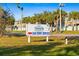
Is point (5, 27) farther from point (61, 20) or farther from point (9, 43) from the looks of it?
point (61, 20)

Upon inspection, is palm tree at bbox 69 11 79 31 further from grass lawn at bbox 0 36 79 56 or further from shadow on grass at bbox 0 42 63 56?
shadow on grass at bbox 0 42 63 56

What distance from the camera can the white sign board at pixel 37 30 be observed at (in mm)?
6109

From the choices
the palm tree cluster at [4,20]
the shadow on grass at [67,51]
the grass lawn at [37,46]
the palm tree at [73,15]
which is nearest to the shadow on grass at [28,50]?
the grass lawn at [37,46]

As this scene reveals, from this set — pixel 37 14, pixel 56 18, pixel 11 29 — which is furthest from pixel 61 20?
pixel 11 29

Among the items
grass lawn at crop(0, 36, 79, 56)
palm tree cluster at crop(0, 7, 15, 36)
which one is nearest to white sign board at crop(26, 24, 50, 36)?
grass lawn at crop(0, 36, 79, 56)

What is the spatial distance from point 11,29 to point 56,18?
1047 mm

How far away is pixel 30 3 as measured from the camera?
17.4ft

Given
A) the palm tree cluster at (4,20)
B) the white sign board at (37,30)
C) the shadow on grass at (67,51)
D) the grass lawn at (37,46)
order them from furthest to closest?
the palm tree cluster at (4,20), the white sign board at (37,30), the grass lawn at (37,46), the shadow on grass at (67,51)

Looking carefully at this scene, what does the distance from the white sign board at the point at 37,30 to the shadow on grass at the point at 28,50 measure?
0.29 metres

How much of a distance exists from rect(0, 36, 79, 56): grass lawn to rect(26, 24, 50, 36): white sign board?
0.12m

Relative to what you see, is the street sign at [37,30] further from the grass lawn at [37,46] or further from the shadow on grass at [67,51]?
the shadow on grass at [67,51]

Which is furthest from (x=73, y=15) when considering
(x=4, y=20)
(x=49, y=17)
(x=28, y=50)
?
(x=4, y=20)

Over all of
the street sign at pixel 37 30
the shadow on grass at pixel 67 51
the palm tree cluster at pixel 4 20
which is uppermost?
the palm tree cluster at pixel 4 20

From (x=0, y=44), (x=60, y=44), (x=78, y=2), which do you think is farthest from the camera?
(x=60, y=44)
